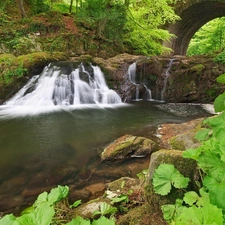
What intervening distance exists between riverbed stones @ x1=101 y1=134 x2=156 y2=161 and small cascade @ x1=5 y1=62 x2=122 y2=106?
15.2ft

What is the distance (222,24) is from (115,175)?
61.0ft

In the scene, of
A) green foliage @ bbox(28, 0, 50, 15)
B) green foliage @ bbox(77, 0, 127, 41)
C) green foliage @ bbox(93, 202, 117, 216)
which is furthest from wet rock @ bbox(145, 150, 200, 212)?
green foliage @ bbox(28, 0, 50, 15)

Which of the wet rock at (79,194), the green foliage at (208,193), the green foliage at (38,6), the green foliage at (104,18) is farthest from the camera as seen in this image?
the green foliage at (38,6)

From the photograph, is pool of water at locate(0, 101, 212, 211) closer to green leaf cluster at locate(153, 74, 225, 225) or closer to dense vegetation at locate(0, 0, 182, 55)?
green leaf cluster at locate(153, 74, 225, 225)

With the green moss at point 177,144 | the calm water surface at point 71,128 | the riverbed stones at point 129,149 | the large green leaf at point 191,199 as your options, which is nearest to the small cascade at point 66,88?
the calm water surface at point 71,128

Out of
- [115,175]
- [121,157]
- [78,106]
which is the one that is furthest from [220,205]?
[78,106]

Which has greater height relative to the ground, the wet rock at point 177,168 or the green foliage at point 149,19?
the green foliage at point 149,19

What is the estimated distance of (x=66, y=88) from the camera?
8.09 metres

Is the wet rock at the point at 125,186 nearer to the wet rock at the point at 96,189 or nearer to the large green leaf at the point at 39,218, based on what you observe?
the wet rock at the point at 96,189

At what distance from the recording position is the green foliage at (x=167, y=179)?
1312 millimetres

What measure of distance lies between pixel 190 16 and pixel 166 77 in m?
9.22

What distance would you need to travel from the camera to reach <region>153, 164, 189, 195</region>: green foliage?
4.30ft

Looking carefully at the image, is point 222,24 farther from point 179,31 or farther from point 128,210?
point 128,210

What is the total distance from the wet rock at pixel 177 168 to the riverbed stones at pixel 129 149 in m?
1.94
